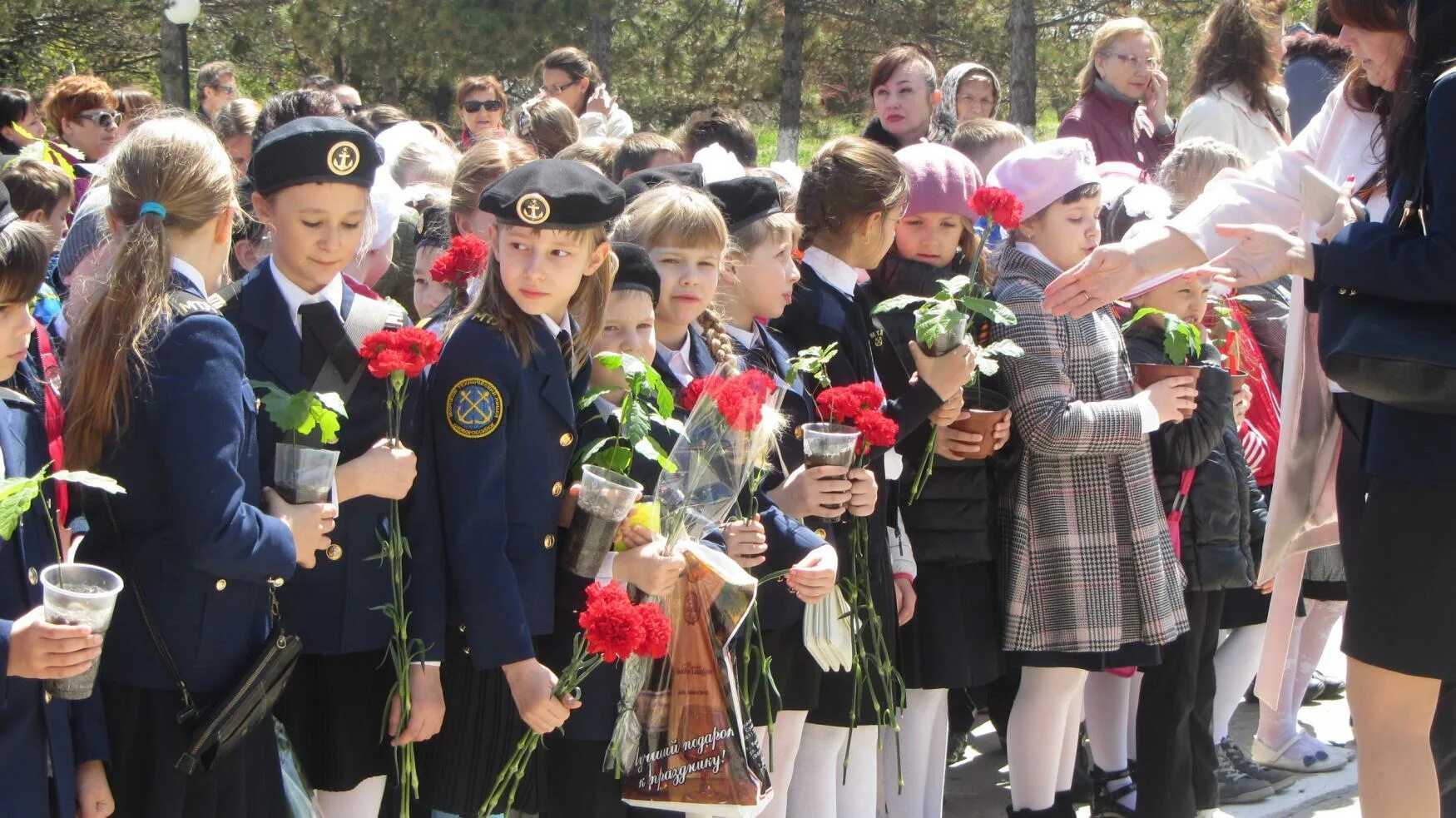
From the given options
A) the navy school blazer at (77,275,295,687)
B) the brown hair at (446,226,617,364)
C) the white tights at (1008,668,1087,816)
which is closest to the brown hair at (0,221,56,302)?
the navy school blazer at (77,275,295,687)

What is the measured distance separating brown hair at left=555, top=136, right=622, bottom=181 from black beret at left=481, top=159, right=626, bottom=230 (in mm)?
2465

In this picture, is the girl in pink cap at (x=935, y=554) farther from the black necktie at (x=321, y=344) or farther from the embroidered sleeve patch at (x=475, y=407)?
the black necktie at (x=321, y=344)

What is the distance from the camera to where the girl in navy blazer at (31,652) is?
245cm

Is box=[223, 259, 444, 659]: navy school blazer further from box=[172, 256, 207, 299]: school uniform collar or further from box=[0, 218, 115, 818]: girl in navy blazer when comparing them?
box=[0, 218, 115, 818]: girl in navy blazer

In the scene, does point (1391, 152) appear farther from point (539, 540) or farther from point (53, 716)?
point (53, 716)

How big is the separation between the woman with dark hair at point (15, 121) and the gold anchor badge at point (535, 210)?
590cm

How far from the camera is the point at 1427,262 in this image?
9.34ft

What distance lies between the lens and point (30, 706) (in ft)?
8.50

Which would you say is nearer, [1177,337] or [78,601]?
[78,601]

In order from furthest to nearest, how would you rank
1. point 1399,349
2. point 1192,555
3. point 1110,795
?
point 1110,795 < point 1192,555 < point 1399,349

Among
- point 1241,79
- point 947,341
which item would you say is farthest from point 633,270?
point 1241,79

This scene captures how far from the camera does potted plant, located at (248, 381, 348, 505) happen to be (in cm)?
282

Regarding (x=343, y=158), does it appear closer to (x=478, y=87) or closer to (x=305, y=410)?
(x=305, y=410)

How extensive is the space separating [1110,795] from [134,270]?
3.41 meters
